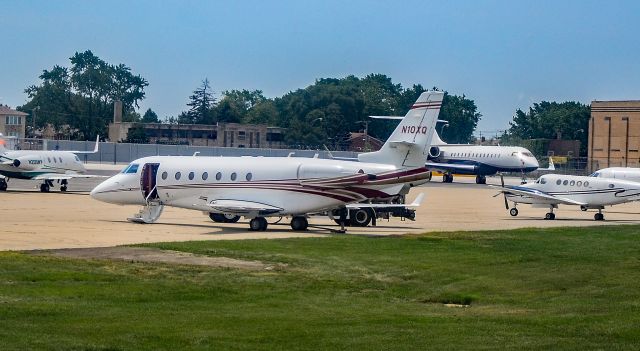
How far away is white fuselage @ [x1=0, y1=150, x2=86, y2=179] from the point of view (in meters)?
65.8

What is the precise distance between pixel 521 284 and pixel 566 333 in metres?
6.71

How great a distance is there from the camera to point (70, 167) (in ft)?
228

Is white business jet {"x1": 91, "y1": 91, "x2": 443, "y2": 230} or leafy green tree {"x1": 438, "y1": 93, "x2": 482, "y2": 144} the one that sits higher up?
leafy green tree {"x1": 438, "y1": 93, "x2": 482, "y2": 144}

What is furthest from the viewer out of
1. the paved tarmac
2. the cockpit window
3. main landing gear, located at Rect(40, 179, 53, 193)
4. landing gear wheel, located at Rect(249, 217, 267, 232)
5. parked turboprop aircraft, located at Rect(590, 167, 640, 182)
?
main landing gear, located at Rect(40, 179, 53, 193)

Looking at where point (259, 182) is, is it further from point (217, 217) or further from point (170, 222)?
point (170, 222)

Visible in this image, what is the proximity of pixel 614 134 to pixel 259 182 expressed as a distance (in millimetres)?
86115

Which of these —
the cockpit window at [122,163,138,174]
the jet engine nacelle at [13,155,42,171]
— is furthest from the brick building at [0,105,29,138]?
the cockpit window at [122,163,138,174]

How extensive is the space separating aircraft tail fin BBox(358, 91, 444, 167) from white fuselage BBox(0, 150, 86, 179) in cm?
3128

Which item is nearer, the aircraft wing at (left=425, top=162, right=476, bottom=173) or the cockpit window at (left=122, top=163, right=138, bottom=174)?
the cockpit window at (left=122, top=163, right=138, bottom=174)

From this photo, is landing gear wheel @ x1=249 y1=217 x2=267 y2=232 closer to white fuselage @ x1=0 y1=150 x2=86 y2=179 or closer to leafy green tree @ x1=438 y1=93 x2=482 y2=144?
white fuselage @ x1=0 y1=150 x2=86 y2=179

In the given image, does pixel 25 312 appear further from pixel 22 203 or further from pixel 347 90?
pixel 347 90

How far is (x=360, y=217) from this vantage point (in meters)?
41.2

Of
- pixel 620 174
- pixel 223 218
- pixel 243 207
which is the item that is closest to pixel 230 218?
pixel 223 218

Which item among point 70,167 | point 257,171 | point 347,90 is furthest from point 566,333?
point 347,90
